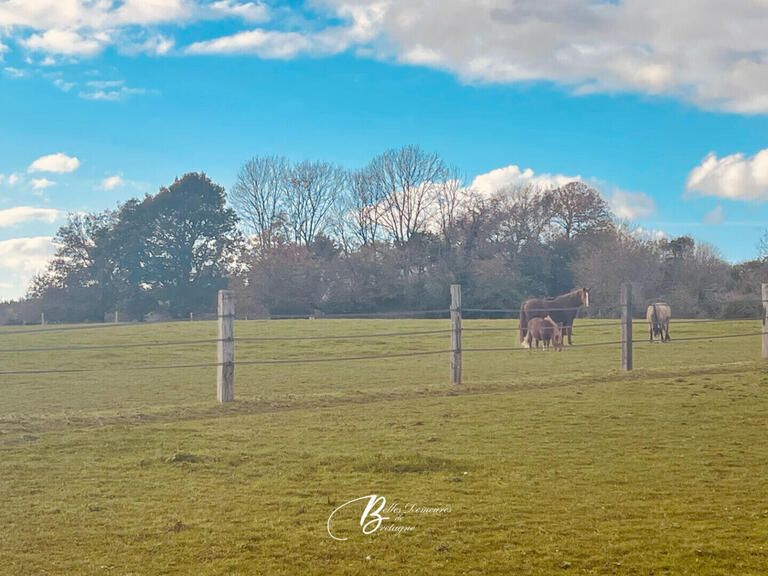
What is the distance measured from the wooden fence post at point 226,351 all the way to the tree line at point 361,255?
27.6 metres

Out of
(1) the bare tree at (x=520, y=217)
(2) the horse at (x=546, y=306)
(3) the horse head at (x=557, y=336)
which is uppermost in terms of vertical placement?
(1) the bare tree at (x=520, y=217)

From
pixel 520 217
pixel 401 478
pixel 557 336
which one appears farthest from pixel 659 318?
pixel 520 217

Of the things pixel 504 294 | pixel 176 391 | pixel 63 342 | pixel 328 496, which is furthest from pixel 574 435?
pixel 504 294

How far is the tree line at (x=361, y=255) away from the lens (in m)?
37.0

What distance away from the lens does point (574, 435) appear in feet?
21.7

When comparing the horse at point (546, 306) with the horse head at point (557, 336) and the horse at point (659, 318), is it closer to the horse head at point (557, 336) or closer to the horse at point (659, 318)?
the horse head at point (557, 336)

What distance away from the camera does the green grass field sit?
11.3 ft

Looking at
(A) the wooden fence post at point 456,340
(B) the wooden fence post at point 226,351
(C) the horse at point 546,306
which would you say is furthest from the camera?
(C) the horse at point 546,306

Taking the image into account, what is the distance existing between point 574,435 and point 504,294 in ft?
98.4

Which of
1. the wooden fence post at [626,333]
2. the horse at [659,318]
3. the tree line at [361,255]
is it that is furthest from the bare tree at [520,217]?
the wooden fence post at [626,333]

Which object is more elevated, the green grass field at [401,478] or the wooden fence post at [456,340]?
the wooden fence post at [456,340]

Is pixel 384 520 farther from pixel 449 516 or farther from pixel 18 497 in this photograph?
pixel 18 497

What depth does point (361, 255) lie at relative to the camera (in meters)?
41.5

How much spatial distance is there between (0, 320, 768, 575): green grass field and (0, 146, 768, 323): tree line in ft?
88.5
